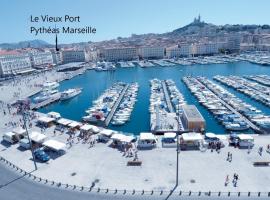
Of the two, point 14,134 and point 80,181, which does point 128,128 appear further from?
point 80,181

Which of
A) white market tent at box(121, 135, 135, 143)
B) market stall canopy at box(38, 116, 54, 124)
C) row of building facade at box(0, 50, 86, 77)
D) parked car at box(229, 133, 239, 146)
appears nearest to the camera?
parked car at box(229, 133, 239, 146)

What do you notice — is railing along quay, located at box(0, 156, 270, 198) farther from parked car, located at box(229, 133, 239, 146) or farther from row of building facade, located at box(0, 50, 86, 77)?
row of building facade, located at box(0, 50, 86, 77)

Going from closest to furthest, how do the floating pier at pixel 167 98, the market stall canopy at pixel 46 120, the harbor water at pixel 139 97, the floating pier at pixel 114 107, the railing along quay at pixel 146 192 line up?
the railing along quay at pixel 146 192
the market stall canopy at pixel 46 120
the harbor water at pixel 139 97
the floating pier at pixel 114 107
the floating pier at pixel 167 98

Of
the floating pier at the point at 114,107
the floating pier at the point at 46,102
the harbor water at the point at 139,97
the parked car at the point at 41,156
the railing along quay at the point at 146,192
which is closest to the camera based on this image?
the railing along quay at the point at 146,192

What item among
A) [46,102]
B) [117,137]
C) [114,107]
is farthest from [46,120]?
[46,102]

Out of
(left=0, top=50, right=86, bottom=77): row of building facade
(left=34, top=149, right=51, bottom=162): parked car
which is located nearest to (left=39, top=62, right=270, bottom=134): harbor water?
(left=34, top=149, right=51, bottom=162): parked car

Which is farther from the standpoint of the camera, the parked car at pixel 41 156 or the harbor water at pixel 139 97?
the harbor water at pixel 139 97

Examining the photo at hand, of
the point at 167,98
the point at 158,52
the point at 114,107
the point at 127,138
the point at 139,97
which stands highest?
the point at 158,52

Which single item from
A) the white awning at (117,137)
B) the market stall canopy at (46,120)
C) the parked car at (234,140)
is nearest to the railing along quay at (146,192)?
the white awning at (117,137)

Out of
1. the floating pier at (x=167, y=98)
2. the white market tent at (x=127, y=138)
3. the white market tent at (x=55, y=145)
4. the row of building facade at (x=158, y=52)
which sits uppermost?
the row of building facade at (x=158, y=52)

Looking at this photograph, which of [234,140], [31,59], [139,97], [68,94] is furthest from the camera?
[31,59]

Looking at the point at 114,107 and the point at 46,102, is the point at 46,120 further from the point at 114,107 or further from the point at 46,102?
the point at 46,102

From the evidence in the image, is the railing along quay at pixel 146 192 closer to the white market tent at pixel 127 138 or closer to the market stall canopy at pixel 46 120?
the white market tent at pixel 127 138
